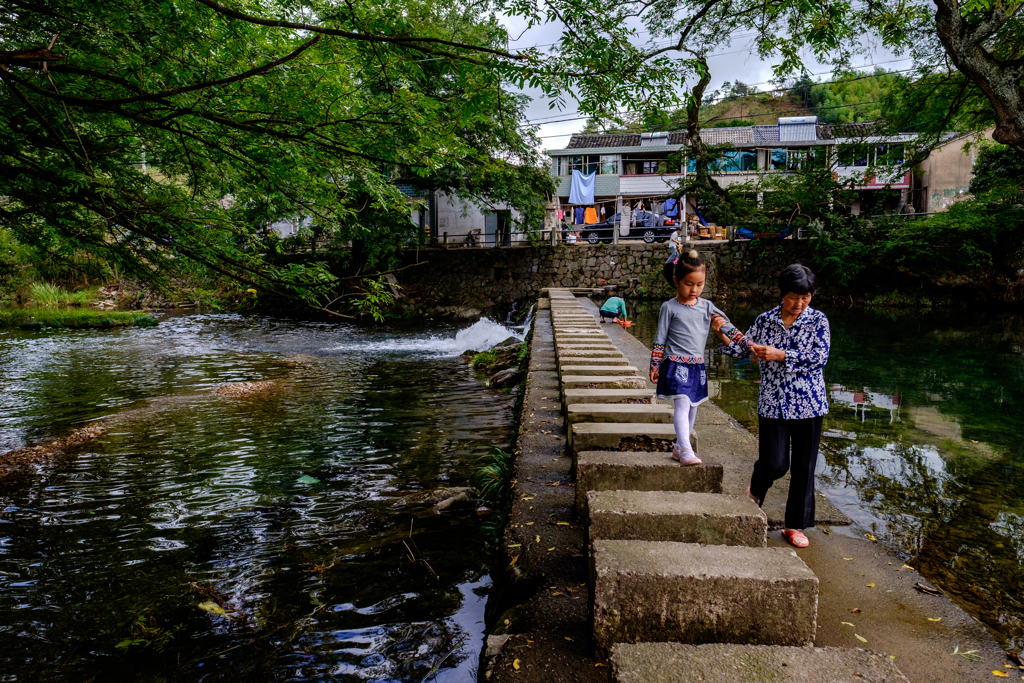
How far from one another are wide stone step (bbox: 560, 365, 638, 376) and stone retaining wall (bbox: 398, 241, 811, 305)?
20.2m

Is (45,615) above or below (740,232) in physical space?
below

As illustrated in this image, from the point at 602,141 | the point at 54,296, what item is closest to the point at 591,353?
the point at 54,296

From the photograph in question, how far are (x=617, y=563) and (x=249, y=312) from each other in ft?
90.3

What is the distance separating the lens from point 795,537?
339cm

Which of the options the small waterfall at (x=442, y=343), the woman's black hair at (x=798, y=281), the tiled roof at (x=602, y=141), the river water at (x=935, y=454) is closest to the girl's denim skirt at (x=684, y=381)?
the woman's black hair at (x=798, y=281)

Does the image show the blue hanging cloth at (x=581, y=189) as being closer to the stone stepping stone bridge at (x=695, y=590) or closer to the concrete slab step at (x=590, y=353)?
the concrete slab step at (x=590, y=353)

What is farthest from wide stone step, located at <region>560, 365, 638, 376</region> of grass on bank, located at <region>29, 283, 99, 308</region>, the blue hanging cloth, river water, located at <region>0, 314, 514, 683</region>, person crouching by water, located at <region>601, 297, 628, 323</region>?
the blue hanging cloth

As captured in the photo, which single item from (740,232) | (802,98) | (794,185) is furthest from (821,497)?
(802,98)

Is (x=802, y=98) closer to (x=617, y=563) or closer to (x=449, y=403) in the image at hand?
(x=449, y=403)

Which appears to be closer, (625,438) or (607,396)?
(625,438)

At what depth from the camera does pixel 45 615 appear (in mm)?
3742

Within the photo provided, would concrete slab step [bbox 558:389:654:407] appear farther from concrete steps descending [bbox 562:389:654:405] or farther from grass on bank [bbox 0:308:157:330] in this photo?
grass on bank [bbox 0:308:157:330]

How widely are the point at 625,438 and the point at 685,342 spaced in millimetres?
690

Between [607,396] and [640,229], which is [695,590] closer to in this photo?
[607,396]
